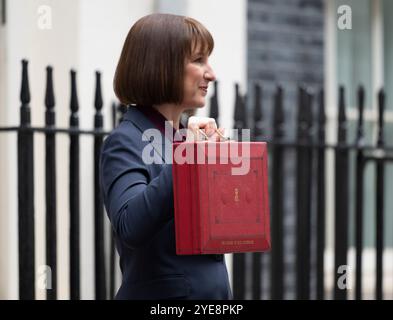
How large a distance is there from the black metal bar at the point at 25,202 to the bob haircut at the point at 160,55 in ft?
4.83

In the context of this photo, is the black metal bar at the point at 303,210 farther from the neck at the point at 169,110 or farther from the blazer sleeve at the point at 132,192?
the blazer sleeve at the point at 132,192

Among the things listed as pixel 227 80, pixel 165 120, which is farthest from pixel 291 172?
pixel 165 120

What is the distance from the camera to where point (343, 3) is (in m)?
8.07

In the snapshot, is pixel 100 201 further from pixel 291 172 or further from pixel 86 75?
pixel 291 172

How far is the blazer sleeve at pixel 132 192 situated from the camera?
259 centimetres

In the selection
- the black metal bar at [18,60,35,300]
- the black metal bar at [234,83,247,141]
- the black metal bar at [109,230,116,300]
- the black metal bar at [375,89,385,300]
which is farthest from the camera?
the black metal bar at [375,89,385,300]

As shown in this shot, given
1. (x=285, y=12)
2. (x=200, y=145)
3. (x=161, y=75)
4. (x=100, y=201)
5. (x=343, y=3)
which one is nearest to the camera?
(x=200, y=145)

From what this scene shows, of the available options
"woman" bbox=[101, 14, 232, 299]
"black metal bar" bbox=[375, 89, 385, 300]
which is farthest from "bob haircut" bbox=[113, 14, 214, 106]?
"black metal bar" bbox=[375, 89, 385, 300]

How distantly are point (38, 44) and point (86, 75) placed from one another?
1.03ft

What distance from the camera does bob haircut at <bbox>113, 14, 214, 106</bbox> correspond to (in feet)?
9.16

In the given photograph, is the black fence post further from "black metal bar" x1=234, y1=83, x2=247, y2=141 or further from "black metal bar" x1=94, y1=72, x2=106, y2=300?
"black metal bar" x1=94, y1=72, x2=106, y2=300

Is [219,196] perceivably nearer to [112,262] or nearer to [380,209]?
[112,262]

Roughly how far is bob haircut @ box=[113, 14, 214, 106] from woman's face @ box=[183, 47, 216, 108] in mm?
16

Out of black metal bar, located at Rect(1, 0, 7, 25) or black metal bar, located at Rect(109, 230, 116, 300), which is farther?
black metal bar, located at Rect(1, 0, 7, 25)
